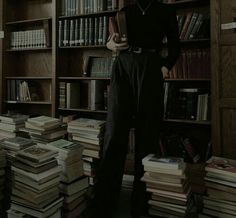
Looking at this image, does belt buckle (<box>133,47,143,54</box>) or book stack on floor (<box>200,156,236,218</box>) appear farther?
belt buckle (<box>133,47,143,54</box>)

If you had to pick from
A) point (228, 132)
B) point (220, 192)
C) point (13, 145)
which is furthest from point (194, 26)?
point (13, 145)

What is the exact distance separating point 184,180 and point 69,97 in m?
1.63

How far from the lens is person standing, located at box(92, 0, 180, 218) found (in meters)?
1.74

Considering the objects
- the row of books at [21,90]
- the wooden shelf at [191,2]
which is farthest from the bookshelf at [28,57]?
the wooden shelf at [191,2]

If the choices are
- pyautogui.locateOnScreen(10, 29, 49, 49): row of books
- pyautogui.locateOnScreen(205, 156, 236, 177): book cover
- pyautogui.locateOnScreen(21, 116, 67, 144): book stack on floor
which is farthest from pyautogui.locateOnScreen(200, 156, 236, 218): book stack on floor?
pyautogui.locateOnScreen(10, 29, 49, 49): row of books

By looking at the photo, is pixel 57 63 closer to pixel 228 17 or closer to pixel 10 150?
pixel 10 150

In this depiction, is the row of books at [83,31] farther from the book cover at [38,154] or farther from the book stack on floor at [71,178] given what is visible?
the book cover at [38,154]

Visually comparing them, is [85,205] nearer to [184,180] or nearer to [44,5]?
[184,180]

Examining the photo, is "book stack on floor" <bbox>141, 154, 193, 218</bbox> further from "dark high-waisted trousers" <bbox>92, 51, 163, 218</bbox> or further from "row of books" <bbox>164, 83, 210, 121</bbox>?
"row of books" <bbox>164, 83, 210, 121</bbox>

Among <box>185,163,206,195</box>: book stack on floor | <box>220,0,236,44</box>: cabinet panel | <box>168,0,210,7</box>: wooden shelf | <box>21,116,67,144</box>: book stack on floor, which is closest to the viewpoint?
<box>21,116,67,144</box>: book stack on floor

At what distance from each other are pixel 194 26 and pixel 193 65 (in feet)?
1.02

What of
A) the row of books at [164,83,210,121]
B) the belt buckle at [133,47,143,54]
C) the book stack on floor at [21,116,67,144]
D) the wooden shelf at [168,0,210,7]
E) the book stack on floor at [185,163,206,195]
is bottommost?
the book stack on floor at [185,163,206,195]

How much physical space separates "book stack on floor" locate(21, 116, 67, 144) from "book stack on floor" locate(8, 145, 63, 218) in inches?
15.2

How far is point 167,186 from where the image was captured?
1.62 m
